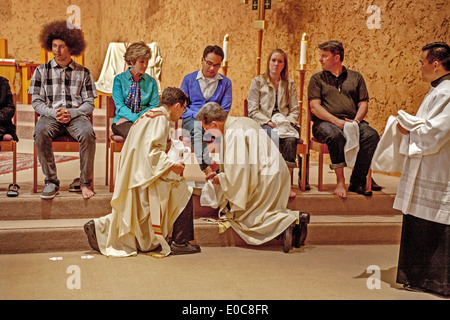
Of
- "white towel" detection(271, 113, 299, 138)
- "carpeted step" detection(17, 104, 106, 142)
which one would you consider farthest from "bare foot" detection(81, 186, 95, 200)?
"carpeted step" detection(17, 104, 106, 142)

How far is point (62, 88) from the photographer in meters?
5.08

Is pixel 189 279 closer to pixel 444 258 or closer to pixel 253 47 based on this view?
pixel 444 258

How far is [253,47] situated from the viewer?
8.12 metres

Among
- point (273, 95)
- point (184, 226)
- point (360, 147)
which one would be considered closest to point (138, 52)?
point (273, 95)

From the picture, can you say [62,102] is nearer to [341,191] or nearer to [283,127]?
[283,127]

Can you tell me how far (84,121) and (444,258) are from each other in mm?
3130

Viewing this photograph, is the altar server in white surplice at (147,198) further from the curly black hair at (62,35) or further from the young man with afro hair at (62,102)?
the curly black hair at (62,35)

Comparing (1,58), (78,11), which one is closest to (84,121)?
(1,58)

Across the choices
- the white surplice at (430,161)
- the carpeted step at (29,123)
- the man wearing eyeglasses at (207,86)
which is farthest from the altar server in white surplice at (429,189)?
the carpeted step at (29,123)

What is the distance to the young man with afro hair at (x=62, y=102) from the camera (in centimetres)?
476

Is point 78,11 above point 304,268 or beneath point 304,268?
above

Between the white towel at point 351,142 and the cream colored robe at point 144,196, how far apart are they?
5.31 ft

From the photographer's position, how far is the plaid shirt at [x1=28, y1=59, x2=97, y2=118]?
5020 mm
